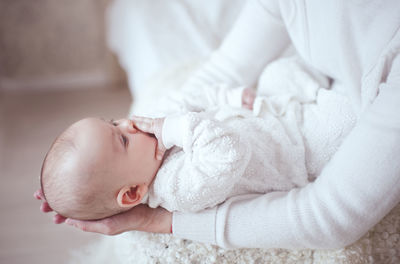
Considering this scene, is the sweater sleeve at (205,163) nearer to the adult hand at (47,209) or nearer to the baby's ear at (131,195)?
the baby's ear at (131,195)

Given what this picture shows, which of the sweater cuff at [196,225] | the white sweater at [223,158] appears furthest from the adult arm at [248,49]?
the sweater cuff at [196,225]

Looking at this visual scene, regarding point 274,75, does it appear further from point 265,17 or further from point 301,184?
point 301,184

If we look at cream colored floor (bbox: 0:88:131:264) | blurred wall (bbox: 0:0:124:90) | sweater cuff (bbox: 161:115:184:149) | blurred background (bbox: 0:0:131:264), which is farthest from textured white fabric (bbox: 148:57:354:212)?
blurred wall (bbox: 0:0:124:90)

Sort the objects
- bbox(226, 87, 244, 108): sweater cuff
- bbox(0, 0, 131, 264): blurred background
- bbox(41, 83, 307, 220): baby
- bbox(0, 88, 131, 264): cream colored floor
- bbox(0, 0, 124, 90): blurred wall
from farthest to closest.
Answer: bbox(0, 0, 124, 90): blurred wall < bbox(0, 0, 131, 264): blurred background < bbox(0, 88, 131, 264): cream colored floor < bbox(226, 87, 244, 108): sweater cuff < bbox(41, 83, 307, 220): baby

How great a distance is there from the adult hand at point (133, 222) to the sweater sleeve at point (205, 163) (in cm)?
6

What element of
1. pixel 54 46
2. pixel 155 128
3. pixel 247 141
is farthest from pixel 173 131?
pixel 54 46

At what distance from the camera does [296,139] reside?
2.92 ft

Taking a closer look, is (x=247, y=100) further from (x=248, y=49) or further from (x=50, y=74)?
(x=50, y=74)

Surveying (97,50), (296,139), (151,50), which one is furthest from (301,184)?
(97,50)

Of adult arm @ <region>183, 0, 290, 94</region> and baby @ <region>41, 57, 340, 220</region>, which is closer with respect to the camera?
baby @ <region>41, 57, 340, 220</region>

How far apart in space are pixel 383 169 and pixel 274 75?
0.44m

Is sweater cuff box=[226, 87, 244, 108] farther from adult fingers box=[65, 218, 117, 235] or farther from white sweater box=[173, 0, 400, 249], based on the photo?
adult fingers box=[65, 218, 117, 235]

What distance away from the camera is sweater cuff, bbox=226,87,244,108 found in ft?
3.17

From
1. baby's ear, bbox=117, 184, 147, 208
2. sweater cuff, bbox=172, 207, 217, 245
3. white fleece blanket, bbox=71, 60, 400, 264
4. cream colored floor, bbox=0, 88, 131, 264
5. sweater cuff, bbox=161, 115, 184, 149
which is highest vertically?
sweater cuff, bbox=161, 115, 184, 149
